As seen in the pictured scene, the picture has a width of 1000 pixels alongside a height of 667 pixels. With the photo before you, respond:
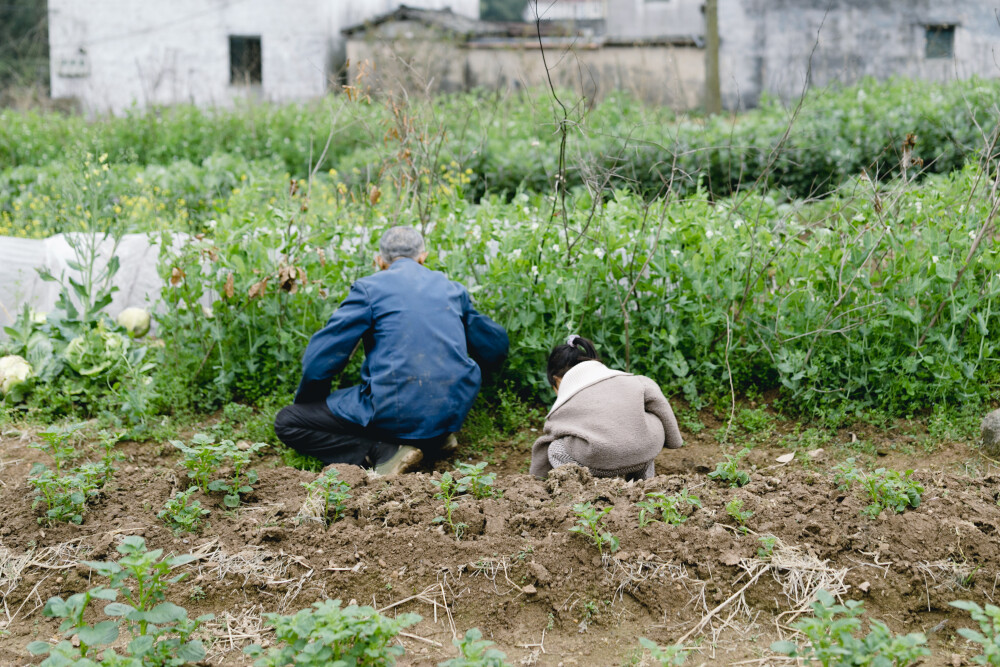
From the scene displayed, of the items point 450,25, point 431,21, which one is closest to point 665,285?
point 431,21

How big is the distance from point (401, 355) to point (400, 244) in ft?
2.00

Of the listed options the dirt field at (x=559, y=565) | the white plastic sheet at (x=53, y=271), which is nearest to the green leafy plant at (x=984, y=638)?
the dirt field at (x=559, y=565)

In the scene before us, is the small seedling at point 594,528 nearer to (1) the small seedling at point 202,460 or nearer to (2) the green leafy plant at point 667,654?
(2) the green leafy plant at point 667,654

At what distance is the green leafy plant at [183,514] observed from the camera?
10.5 feet

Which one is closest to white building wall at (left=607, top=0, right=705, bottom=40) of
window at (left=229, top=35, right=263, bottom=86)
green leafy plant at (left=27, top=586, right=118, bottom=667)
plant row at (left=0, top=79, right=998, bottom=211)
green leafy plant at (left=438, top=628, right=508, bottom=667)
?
window at (left=229, top=35, right=263, bottom=86)

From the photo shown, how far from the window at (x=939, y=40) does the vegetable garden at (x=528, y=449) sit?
16.6m

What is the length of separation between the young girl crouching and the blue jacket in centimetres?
56

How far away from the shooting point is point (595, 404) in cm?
371

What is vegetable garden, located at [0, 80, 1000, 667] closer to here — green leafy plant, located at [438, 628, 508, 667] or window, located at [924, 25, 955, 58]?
green leafy plant, located at [438, 628, 508, 667]

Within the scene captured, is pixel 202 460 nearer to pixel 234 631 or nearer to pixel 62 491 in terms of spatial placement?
pixel 62 491

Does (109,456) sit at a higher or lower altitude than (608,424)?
lower

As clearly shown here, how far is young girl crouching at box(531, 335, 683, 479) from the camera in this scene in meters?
3.67

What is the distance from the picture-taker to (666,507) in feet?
9.92

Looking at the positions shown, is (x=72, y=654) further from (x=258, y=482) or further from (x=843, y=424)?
(x=843, y=424)
